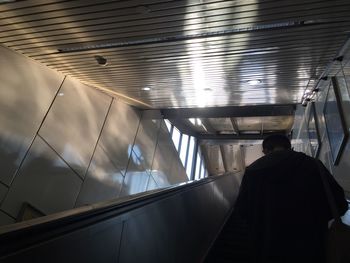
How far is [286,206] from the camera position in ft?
6.03

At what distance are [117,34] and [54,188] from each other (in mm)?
2904

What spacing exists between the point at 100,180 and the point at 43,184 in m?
1.54

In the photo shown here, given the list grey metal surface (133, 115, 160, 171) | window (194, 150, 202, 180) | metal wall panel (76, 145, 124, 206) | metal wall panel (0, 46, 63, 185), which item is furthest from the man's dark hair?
window (194, 150, 202, 180)

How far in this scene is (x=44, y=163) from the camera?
16.1 feet

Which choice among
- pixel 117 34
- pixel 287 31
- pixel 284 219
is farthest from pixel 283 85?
pixel 284 219

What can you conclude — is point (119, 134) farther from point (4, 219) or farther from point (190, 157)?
point (190, 157)

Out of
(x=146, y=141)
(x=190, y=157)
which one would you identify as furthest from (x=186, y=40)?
(x=190, y=157)

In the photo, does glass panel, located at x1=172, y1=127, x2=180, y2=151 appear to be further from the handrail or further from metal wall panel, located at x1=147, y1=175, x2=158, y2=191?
the handrail

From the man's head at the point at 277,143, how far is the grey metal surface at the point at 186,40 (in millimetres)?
1754

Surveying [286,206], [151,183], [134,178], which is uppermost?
[151,183]

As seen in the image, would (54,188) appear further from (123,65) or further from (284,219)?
(284,219)

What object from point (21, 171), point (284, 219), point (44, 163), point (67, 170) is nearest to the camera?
point (284, 219)

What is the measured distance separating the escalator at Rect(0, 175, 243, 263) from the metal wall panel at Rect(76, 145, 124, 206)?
3109 millimetres

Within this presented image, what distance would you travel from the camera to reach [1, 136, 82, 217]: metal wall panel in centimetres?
439
